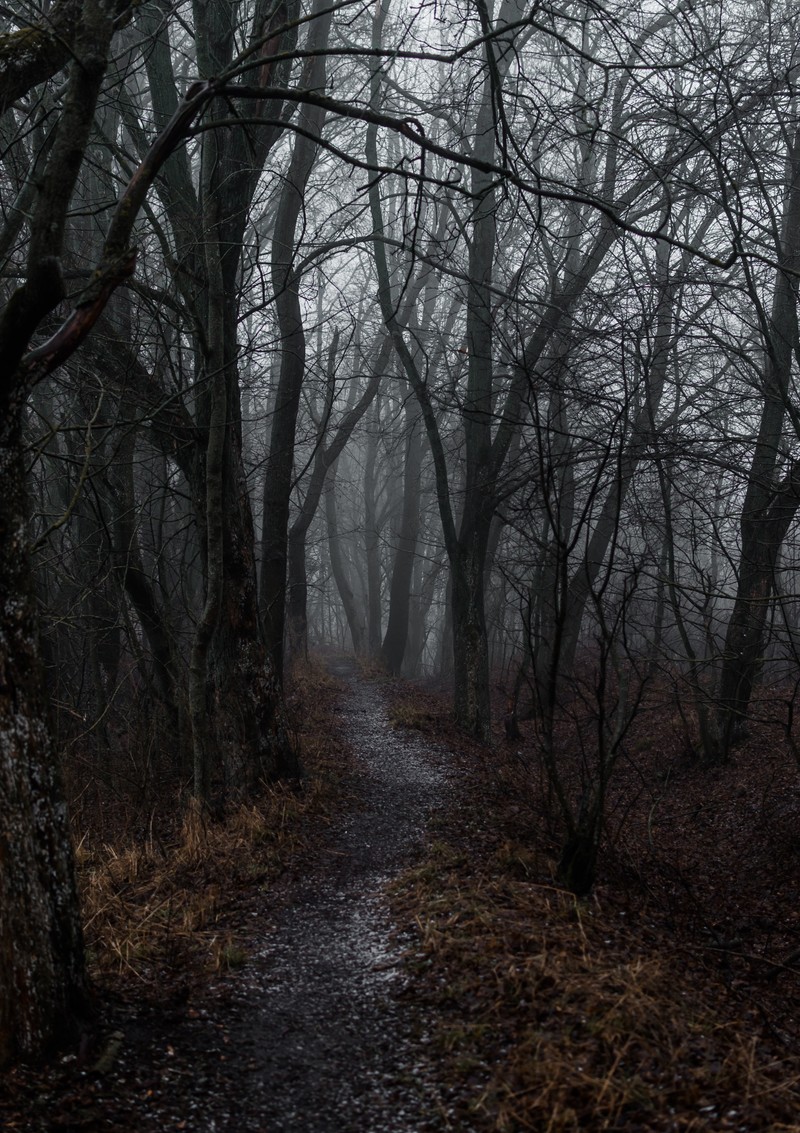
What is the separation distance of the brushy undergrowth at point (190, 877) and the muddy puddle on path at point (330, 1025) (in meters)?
0.33

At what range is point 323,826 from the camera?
685 cm

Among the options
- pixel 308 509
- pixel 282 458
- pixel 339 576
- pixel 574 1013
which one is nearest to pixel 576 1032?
pixel 574 1013

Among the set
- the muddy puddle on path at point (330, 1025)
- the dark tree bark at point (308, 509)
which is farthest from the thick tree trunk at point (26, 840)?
the dark tree bark at point (308, 509)

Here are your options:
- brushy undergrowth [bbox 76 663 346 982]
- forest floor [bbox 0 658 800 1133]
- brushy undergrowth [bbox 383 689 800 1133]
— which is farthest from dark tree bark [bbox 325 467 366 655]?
brushy undergrowth [bbox 383 689 800 1133]

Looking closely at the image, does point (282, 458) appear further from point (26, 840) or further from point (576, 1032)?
point (576, 1032)

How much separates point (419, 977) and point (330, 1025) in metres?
0.50

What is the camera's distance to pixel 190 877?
5.85 m

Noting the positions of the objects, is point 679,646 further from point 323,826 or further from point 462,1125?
point 462,1125

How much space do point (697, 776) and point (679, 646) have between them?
15717 millimetres

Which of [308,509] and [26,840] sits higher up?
[308,509]

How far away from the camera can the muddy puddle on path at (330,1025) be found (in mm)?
3121

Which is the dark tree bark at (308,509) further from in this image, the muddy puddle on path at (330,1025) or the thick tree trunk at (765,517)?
the muddy puddle on path at (330,1025)

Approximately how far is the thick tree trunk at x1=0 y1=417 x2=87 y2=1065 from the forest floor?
0.20 metres

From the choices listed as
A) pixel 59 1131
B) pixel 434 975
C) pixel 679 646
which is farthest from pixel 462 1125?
pixel 679 646
